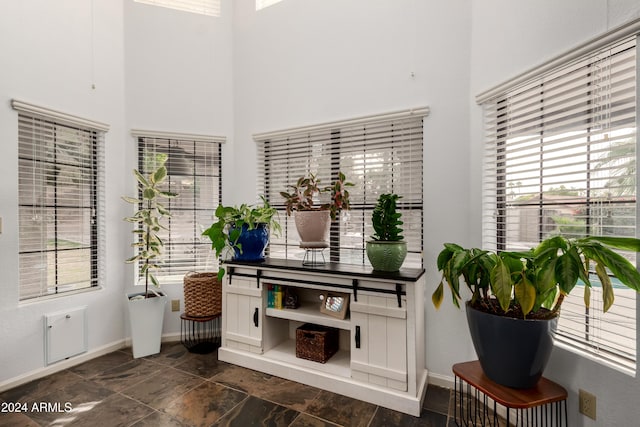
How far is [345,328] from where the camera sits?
2.22 m

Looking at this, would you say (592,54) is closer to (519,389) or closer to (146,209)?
(519,389)

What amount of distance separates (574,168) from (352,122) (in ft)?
5.10

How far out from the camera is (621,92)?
A: 142 cm

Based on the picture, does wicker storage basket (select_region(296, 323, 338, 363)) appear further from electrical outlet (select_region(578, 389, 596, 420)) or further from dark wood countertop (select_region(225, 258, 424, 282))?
electrical outlet (select_region(578, 389, 596, 420))

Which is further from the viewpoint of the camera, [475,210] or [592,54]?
[475,210]

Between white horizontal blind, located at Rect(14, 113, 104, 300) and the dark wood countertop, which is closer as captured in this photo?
the dark wood countertop

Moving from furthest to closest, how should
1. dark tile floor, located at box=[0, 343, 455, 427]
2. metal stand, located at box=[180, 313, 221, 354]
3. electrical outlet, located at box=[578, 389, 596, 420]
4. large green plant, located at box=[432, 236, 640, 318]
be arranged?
metal stand, located at box=[180, 313, 221, 354], dark tile floor, located at box=[0, 343, 455, 427], electrical outlet, located at box=[578, 389, 596, 420], large green plant, located at box=[432, 236, 640, 318]

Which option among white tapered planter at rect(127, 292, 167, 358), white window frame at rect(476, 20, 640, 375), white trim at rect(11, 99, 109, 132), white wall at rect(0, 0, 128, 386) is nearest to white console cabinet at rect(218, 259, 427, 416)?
white tapered planter at rect(127, 292, 167, 358)

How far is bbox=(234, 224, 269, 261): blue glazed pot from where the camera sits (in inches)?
104

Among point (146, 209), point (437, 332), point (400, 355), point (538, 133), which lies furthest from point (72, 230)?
point (538, 133)

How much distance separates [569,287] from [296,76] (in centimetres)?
262

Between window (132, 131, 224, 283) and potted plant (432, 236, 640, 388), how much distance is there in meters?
2.45

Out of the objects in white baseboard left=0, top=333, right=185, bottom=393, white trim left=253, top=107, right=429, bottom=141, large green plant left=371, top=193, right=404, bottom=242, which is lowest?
white baseboard left=0, top=333, right=185, bottom=393

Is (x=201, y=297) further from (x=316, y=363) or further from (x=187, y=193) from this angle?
(x=316, y=363)
